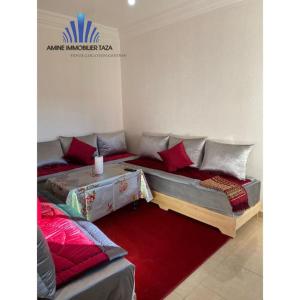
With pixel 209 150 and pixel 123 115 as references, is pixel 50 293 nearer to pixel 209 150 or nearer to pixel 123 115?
pixel 209 150

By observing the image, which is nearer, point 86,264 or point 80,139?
point 86,264

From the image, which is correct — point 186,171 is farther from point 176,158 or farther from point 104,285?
point 104,285

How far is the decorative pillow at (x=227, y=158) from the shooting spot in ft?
9.47

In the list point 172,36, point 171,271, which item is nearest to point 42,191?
point 171,271

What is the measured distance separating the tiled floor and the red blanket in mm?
688

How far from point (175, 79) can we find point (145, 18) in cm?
107

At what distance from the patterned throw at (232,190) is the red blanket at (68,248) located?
1.47 m

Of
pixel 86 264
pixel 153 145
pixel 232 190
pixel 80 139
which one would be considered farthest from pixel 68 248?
pixel 80 139

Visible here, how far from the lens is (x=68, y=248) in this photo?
157cm

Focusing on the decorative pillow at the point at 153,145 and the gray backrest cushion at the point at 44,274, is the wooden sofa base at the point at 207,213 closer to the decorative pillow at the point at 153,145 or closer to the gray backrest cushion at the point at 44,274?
the decorative pillow at the point at 153,145

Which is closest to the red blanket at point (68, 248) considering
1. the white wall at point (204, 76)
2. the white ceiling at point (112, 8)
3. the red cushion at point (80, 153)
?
the red cushion at point (80, 153)

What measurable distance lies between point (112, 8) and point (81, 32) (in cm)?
79

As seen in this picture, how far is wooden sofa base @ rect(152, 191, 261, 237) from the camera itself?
252 centimetres

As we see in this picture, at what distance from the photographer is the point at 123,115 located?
191 inches
